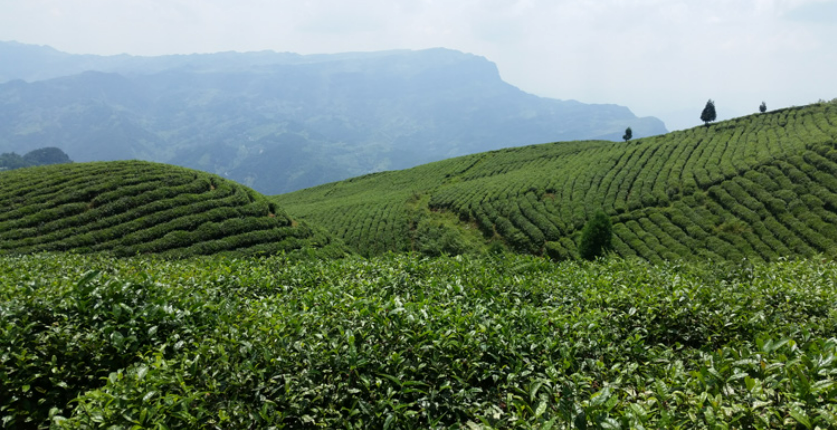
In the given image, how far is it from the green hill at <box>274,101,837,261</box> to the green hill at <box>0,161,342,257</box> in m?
16.7

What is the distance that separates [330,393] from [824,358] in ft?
14.6

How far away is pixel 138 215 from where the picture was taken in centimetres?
2981

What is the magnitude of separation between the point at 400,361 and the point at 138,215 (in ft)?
112

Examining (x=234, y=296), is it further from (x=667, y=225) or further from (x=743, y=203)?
(x=743, y=203)

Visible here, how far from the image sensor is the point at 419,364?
384 centimetres

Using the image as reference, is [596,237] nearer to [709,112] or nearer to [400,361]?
[400,361]

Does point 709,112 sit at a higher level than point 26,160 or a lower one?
higher

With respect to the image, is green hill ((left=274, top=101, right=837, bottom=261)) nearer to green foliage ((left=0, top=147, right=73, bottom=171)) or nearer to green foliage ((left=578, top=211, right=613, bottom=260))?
green foliage ((left=578, top=211, right=613, bottom=260))

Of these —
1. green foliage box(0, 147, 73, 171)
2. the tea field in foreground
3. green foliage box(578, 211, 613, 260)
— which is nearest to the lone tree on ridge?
green foliage box(578, 211, 613, 260)

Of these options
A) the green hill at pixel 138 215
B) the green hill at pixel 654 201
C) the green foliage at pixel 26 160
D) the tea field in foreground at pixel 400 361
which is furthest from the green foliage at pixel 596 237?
the green foliage at pixel 26 160

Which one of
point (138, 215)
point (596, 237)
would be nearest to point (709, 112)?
point (596, 237)

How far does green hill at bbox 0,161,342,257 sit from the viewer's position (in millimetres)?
27000

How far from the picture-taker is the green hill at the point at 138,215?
27.0 meters

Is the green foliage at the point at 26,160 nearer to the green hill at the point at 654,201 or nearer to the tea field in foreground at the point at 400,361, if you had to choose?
the green hill at the point at 654,201
